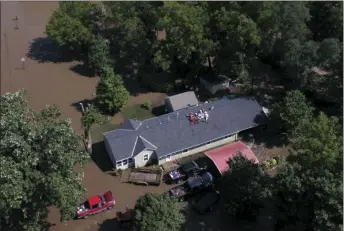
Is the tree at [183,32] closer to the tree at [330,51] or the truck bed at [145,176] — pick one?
the tree at [330,51]

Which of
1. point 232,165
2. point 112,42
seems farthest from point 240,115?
point 112,42

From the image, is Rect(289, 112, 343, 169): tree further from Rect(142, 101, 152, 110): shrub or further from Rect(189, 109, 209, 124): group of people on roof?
Rect(142, 101, 152, 110): shrub

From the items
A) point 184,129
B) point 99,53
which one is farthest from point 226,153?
point 99,53

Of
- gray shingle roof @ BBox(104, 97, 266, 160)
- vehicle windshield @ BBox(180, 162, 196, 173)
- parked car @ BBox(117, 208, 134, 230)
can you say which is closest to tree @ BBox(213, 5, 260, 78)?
gray shingle roof @ BBox(104, 97, 266, 160)

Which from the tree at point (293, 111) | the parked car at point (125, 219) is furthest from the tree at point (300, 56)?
the parked car at point (125, 219)

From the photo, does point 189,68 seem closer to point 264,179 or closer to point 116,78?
point 116,78
